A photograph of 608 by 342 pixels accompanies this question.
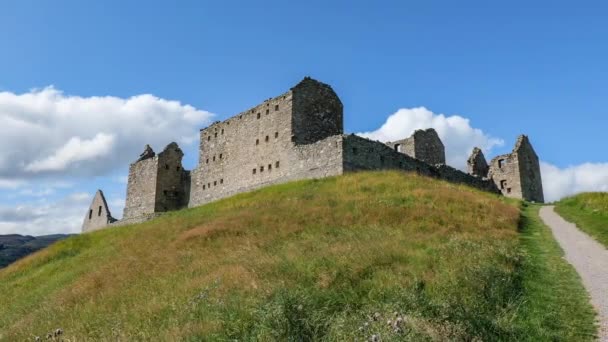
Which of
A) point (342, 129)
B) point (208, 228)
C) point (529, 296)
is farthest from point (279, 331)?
point (342, 129)

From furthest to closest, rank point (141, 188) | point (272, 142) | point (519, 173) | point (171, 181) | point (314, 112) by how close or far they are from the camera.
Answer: point (519, 173)
point (141, 188)
point (171, 181)
point (314, 112)
point (272, 142)

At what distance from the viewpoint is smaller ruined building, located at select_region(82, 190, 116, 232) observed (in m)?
51.1

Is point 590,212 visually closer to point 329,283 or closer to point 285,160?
point 329,283

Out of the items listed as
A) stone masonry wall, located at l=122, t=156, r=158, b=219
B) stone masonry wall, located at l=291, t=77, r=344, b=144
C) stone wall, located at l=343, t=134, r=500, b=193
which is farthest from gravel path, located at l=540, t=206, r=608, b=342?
stone masonry wall, located at l=122, t=156, r=158, b=219

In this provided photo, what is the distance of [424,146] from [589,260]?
3269 centimetres

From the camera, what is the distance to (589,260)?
1452cm

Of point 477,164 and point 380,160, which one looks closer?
point 380,160

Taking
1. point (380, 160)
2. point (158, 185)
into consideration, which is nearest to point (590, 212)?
point (380, 160)

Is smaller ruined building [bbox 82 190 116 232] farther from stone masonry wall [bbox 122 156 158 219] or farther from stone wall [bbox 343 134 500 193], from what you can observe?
stone wall [bbox 343 134 500 193]

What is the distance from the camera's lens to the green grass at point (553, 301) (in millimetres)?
8781

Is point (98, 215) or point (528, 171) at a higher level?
point (528, 171)

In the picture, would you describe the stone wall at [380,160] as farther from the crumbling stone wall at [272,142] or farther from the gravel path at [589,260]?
the gravel path at [589,260]

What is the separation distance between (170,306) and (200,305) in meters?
1.10

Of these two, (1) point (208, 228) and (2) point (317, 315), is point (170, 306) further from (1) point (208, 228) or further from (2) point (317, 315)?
(1) point (208, 228)
